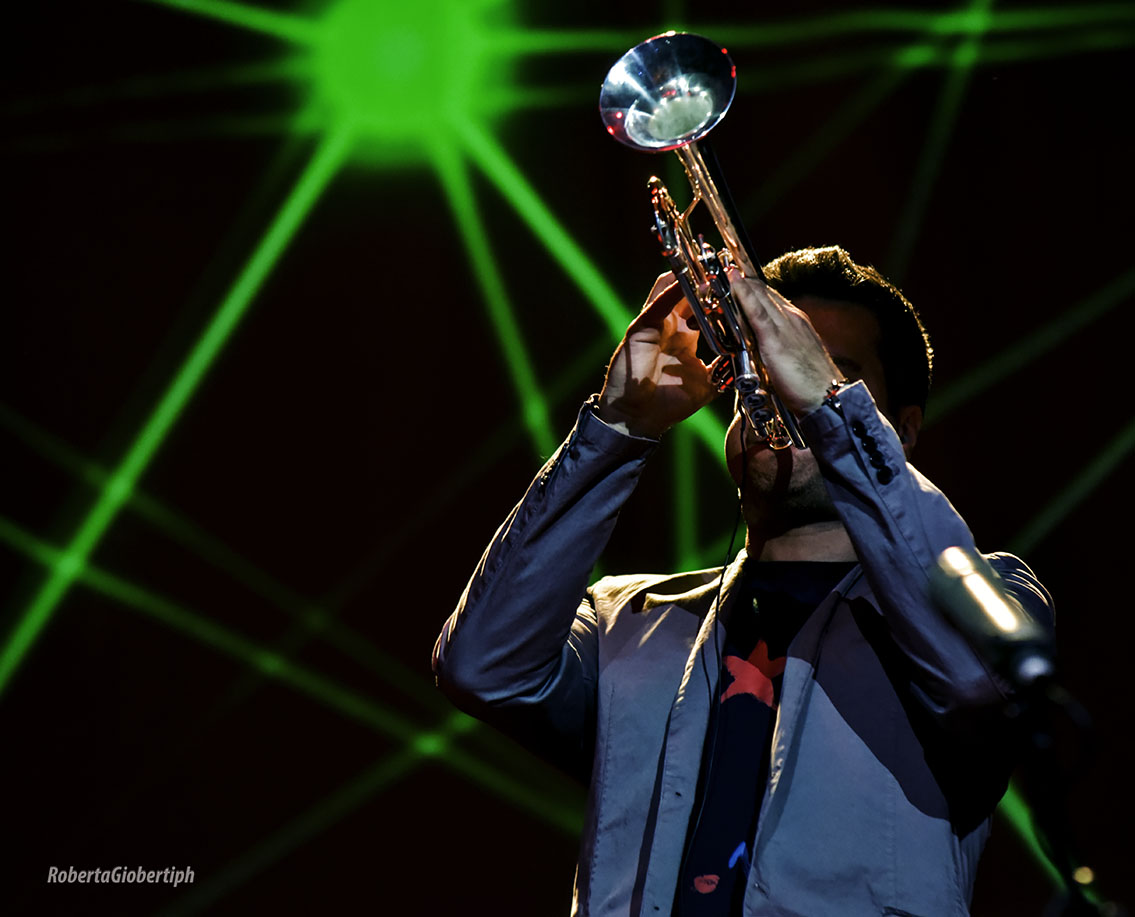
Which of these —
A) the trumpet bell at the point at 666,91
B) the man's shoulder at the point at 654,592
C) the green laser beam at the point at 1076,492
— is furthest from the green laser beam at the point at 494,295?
the trumpet bell at the point at 666,91

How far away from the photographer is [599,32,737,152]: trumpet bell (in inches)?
71.1

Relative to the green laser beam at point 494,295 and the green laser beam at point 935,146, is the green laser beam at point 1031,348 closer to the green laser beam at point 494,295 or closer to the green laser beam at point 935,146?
the green laser beam at point 935,146

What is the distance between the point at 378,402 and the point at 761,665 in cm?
177

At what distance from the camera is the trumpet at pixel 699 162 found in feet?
5.83

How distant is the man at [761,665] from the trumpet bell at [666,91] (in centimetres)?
26

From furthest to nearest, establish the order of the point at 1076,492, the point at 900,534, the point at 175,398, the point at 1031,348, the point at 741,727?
1. the point at 175,398
2. the point at 1031,348
3. the point at 1076,492
4. the point at 741,727
5. the point at 900,534

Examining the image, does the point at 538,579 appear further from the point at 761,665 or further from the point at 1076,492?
the point at 1076,492

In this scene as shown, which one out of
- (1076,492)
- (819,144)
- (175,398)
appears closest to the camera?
(1076,492)

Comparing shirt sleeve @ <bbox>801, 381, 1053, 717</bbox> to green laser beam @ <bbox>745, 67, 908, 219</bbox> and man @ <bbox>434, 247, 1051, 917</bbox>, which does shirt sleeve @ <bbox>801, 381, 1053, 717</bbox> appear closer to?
man @ <bbox>434, 247, 1051, 917</bbox>

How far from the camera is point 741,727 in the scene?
5.61 feet

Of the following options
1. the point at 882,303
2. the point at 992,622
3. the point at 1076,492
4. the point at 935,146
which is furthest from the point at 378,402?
the point at 992,622

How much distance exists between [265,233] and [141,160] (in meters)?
0.42

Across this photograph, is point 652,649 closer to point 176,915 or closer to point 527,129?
point 176,915

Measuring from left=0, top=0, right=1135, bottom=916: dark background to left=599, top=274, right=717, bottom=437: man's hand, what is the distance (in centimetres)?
135
